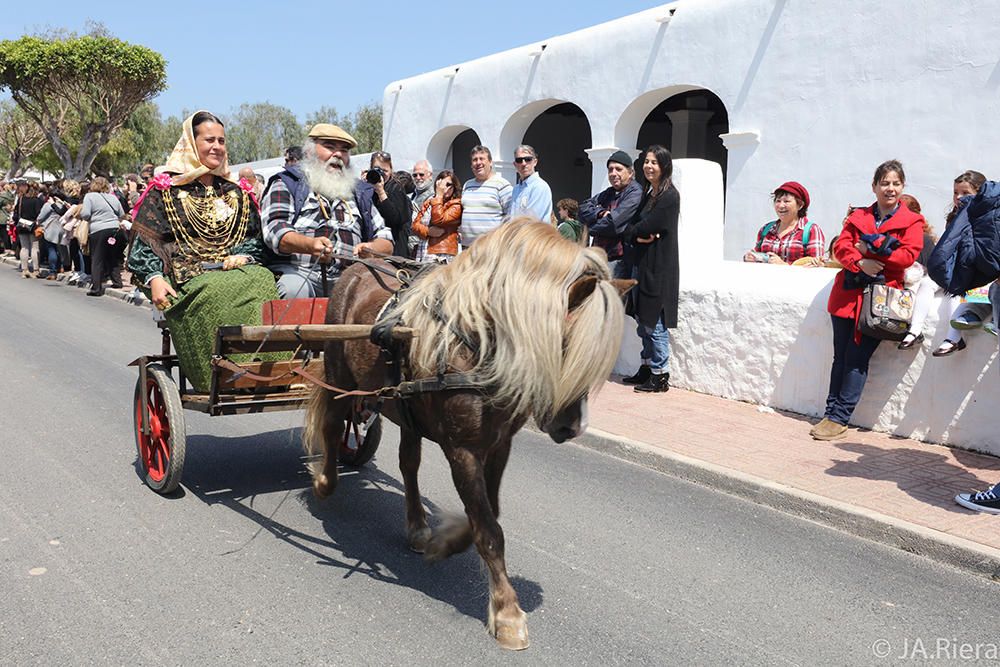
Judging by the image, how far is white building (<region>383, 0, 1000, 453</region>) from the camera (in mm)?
7086

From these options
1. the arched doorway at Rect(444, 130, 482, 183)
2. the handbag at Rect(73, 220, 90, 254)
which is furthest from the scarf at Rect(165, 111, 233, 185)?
the arched doorway at Rect(444, 130, 482, 183)

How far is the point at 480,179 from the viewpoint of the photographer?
349 inches

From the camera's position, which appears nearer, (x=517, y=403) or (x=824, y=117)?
(x=517, y=403)

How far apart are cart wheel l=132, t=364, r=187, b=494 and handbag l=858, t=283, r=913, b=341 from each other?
15.7ft

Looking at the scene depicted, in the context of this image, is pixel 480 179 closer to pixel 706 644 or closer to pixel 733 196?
pixel 733 196

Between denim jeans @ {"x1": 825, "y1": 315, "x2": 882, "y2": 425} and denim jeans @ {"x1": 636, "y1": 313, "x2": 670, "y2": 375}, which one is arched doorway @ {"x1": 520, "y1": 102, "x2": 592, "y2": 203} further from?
denim jeans @ {"x1": 825, "y1": 315, "x2": 882, "y2": 425}

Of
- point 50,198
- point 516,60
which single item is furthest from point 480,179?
point 50,198

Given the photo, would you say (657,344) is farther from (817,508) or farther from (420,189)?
(420,189)

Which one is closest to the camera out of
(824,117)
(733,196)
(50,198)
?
(824,117)

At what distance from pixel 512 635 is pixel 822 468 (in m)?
3.23

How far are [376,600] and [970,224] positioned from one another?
3883 millimetres

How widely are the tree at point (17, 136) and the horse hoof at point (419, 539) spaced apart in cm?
5126

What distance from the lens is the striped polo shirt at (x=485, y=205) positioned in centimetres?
878

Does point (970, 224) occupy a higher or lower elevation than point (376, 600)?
higher
